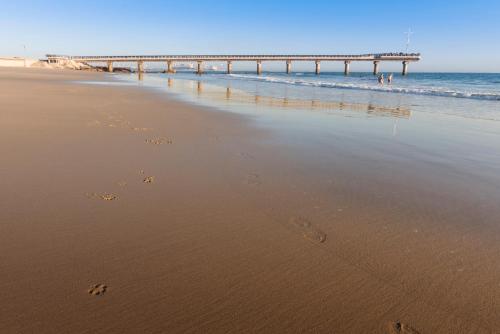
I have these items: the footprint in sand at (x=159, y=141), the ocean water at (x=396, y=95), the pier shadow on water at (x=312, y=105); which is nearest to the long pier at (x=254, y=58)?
the ocean water at (x=396, y=95)

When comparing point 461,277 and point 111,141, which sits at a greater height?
point 111,141

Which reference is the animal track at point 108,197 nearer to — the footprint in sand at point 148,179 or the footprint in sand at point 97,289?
the footprint in sand at point 148,179

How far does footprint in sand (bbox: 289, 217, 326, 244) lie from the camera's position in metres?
2.93

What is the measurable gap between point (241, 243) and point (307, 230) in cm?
67

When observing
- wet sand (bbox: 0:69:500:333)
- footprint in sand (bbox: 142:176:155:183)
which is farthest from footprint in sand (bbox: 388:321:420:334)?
footprint in sand (bbox: 142:176:155:183)

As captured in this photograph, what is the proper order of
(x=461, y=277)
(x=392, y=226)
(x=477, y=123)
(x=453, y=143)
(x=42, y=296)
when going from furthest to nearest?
(x=477, y=123), (x=453, y=143), (x=392, y=226), (x=461, y=277), (x=42, y=296)

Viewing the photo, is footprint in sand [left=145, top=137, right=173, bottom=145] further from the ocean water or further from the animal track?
the ocean water

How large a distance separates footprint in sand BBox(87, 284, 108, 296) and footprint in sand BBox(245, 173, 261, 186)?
2.41 meters

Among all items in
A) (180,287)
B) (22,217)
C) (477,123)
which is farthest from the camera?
(477,123)

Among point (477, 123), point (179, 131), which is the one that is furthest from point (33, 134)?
point (477, 123)

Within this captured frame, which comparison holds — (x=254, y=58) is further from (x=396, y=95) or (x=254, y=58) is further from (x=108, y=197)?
(x=108, y=197)

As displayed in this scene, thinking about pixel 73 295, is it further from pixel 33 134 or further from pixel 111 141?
pixel 33 134

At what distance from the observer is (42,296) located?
6.60ft

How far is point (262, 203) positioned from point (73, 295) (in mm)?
2077
